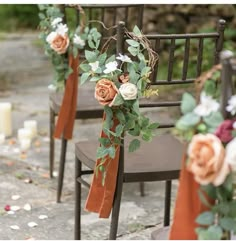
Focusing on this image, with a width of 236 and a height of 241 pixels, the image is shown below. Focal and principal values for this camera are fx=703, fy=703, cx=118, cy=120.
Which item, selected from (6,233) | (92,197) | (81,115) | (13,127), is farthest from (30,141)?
(92,197)

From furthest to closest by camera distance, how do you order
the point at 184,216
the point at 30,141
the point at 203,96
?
the point at 30,141 < the point at 184,216 < the point at 203,96

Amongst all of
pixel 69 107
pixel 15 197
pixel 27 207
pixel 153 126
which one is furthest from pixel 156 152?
pixel 15 197

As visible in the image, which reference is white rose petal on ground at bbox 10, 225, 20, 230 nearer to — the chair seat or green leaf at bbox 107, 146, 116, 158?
the chair seat

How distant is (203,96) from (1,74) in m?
4.83

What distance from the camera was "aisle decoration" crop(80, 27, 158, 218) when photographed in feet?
7.36

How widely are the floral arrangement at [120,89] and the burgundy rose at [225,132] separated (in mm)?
690

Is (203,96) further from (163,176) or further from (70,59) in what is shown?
(70,59)

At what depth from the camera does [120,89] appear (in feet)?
7.32

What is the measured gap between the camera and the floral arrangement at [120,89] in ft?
7.34

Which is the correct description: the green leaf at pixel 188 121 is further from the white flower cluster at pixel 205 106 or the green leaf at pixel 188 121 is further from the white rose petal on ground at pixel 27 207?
the white rose petal on ground at pixel 27 207

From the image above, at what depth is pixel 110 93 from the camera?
223 cm

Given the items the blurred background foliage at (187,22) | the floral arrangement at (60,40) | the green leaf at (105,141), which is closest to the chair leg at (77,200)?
the green leaf at (105,141)

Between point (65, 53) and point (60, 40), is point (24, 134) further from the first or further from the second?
point (60, 40)

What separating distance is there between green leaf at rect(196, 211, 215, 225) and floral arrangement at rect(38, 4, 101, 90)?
66.9 inches
